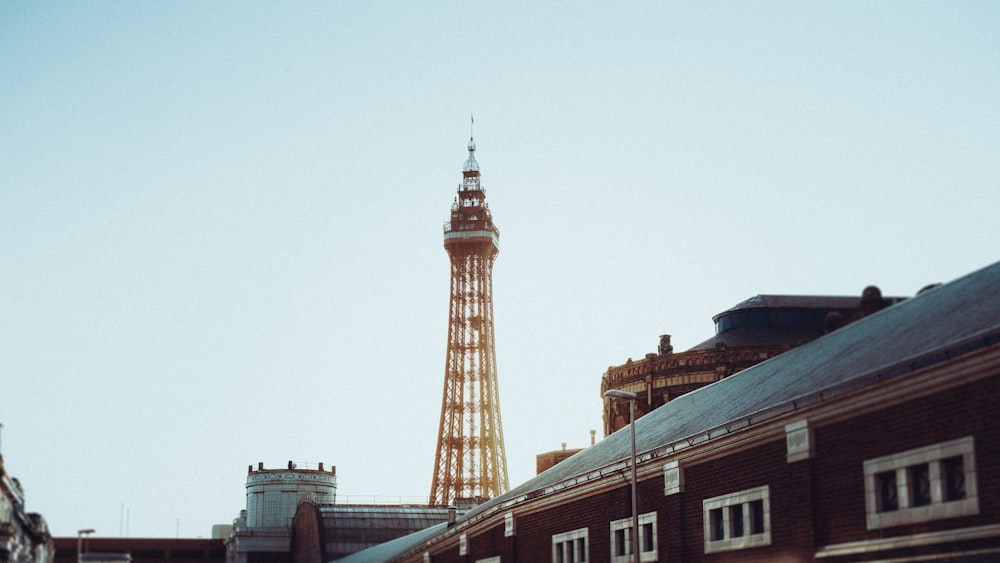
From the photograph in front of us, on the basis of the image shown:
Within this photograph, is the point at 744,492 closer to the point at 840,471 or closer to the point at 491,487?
the point at 840,471

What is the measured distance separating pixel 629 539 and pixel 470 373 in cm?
8910

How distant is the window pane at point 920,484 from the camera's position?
94.1 ft

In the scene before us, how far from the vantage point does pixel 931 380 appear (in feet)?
93.1

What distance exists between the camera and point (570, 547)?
153ft

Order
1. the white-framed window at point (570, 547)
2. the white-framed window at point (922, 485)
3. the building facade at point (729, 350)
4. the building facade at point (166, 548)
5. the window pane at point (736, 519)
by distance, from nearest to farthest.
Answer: the white-framed window at point (922, 485) < the window pane at point (736, 519) < the white-framed window at point (570, 547) < the building facade at point (729, 350) < the building facade at point (166, 548)

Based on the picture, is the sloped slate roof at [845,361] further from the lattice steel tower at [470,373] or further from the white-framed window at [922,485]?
the lattice steel tower at [470,373]

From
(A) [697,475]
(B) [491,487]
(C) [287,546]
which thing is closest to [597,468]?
(A) [697,475]

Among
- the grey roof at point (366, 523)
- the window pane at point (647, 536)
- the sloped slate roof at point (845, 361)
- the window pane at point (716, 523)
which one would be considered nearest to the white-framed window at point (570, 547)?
the sloped slate roof at point (845, 361)

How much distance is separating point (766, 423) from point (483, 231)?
337 feet

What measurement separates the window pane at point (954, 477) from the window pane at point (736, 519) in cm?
891

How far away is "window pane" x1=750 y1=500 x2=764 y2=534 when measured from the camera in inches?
1379

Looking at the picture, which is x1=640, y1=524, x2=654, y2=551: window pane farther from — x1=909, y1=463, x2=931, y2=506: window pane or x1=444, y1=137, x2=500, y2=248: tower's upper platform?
x1=444, y1=137, x2=500, y2=248: tower's upper platform

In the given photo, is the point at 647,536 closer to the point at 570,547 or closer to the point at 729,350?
the point at 570,547

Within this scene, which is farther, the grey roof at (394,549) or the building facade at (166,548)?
the building facade at (166,548)
